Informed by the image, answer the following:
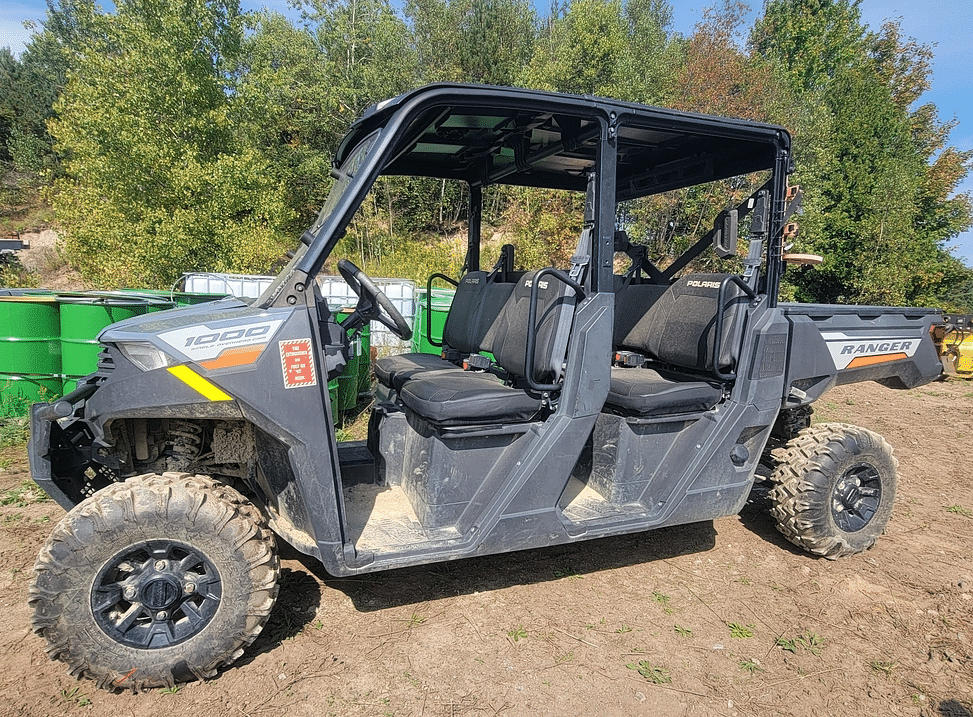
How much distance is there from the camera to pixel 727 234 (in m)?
3.63

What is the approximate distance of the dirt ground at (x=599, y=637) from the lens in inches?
110

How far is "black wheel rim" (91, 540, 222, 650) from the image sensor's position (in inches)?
106

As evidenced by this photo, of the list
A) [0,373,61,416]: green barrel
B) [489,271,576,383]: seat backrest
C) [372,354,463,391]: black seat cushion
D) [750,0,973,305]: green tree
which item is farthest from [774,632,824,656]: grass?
[750,0,973,305]: green tree

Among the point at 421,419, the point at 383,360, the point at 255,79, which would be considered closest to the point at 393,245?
the point at 255,79

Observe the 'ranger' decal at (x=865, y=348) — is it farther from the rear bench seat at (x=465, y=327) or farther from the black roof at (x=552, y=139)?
the rear bench seat at (x=465, y=327)

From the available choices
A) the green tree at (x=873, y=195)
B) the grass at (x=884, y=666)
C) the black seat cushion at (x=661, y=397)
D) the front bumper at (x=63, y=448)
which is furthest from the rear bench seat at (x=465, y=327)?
the green tree at (x=873, y=195)

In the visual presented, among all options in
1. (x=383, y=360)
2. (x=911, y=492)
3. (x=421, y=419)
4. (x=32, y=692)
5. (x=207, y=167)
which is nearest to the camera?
(x=32, y=692)

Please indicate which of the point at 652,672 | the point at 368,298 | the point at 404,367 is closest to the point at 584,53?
the point at 404,367

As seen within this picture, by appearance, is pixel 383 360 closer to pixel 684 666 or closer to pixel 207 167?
pixel 684 666

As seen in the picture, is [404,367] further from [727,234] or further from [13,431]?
[13,431]

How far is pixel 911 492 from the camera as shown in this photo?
5762 mm

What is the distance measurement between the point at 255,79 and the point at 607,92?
495 inches

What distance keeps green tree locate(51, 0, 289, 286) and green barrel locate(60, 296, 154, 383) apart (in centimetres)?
861

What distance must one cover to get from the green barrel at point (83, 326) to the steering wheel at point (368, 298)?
4470 mm
